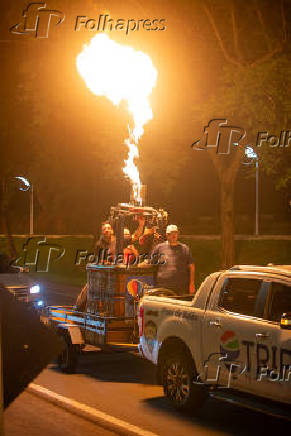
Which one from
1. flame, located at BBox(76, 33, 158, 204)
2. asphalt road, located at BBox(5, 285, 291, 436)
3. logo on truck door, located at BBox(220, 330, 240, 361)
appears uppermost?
flame, located at BBox(76, 33, 158, 204)

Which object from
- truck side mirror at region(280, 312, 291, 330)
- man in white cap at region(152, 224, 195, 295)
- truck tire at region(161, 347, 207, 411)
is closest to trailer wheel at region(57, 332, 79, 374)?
man in white cap at region(152, 224, 195, 295)

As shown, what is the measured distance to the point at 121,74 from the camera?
19078mm

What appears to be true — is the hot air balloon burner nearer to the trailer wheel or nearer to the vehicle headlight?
the trailer wheel

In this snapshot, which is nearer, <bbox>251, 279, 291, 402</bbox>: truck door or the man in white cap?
<bbox>251, 279, 291, 402</bbox>: truck door

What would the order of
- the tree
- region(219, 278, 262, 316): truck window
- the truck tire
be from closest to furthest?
region(219, 278, 262, 316): truck window, the truck tire, the tree

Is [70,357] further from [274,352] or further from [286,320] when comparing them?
[286,320]

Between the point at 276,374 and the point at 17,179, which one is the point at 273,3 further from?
the point at 17,179

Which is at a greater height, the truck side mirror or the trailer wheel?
the truck side mirror

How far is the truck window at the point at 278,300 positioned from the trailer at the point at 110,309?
3167mm

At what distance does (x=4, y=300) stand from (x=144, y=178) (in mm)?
26780

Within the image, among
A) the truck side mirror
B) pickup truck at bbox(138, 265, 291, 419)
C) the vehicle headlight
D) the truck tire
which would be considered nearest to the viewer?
the truck side mirror

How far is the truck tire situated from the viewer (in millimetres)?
8938

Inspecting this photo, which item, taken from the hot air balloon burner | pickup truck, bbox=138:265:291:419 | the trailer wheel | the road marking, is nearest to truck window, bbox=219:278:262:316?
pickup truck, bbox=138:265:291:419

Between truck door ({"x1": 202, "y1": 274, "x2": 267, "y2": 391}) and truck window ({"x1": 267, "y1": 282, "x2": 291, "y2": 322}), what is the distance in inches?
4.2
